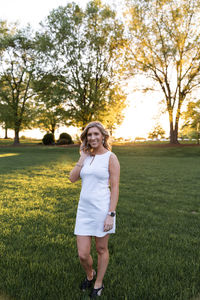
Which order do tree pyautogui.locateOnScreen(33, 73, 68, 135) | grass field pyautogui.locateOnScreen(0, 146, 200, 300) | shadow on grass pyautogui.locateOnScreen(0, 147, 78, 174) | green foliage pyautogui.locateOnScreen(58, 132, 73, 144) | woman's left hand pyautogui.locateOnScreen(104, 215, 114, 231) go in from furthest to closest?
green foliage pyautogui.locateOnScreen(58, 132, 73, 144) < tree pyautogui.locateOnScreen(33, 73, 68, 135) < shadow on grass pyautogui.locateOnScreen(0, 147, 78, 174) < grass field pyautogui.locateOnScreen(0, 146, 200, 300) < woman's left hand pyautogui.locateOnScreen(104, 215, 114, 231)

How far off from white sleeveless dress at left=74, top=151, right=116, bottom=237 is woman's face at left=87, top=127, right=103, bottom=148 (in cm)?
19

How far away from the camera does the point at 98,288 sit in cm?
269

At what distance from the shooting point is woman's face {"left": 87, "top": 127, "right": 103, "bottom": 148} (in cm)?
278

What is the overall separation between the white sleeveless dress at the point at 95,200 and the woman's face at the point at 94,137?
0.19 m

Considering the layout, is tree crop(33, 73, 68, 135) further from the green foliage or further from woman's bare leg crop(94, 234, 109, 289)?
woman's bare leg crop(94, 234, 109, 289)

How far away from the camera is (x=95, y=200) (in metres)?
2.60

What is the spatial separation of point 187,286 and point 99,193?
1.71 m

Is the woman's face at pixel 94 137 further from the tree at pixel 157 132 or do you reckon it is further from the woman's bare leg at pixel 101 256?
the tree at pixel 157 132

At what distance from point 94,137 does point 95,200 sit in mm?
785

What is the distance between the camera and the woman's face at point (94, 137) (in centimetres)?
278

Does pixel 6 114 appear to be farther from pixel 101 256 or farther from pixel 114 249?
pixel 101 256

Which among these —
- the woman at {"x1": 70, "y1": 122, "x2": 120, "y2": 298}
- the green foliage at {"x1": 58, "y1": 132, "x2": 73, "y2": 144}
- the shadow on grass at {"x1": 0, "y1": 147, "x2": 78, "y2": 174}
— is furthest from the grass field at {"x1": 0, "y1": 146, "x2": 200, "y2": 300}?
the green foliage at {"x1": 58, "y1": 132, "x2": 73, "y2": 144}

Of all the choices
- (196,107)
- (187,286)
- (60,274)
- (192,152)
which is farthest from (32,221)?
(196,107)

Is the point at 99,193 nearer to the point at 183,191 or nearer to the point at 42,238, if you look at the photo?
the point at 42,238
